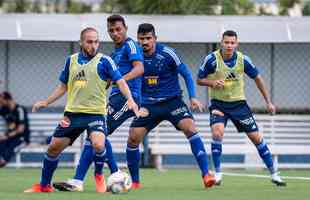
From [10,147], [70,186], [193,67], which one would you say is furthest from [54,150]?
[193,67]

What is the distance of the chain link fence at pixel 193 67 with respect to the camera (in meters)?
23.2

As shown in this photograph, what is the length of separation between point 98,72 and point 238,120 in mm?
3578

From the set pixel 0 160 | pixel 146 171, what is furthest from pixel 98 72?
pixel 0 160

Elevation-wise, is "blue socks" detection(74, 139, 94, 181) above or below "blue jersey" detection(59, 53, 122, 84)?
below

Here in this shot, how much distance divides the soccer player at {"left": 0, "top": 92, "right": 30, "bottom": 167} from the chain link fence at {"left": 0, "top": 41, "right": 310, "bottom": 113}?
16.5 inches

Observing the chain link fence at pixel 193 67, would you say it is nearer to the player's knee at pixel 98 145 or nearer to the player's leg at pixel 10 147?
the player's leg at pixel 10 147

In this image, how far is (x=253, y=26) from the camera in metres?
23.3

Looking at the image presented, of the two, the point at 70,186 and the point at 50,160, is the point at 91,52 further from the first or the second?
the point at 70,186

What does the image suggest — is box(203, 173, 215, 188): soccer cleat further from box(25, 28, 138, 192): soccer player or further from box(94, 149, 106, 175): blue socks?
box(25, 28, 138, 192): soccer player

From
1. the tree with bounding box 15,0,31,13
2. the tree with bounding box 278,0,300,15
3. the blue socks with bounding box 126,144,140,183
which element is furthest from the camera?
the tree with bounding box 15,0,31,13

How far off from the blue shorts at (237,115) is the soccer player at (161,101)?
147 cm

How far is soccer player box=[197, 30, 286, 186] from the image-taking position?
17062 millimetres

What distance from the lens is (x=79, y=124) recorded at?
14180 mm

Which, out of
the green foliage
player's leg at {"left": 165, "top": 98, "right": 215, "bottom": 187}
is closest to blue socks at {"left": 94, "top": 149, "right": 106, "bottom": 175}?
player's leg at {"left": 165, "top": 98, "right": 215, "bottom": 187}
